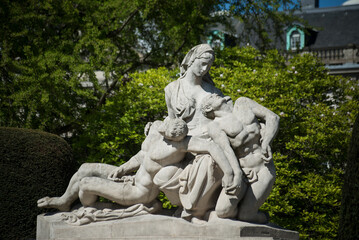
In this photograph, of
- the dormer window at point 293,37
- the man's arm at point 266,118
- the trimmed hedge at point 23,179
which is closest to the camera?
the man's arm at point 266,118

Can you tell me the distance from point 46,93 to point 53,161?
3.41m

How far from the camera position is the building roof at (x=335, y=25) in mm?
23203

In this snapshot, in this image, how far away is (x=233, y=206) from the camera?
6023mm

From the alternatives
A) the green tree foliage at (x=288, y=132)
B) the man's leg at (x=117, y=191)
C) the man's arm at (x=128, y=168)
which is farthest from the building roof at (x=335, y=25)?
the man's leg at (x=117, y=191)

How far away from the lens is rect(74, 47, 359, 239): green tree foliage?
11133mm

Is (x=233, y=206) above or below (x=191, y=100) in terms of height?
below

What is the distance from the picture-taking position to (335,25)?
23766 mm

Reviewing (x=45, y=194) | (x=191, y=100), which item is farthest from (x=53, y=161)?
(x=191, y=100)

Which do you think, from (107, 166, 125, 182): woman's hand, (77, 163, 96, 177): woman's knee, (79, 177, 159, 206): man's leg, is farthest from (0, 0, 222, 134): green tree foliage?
(79, 177, 159, 206): man's leg

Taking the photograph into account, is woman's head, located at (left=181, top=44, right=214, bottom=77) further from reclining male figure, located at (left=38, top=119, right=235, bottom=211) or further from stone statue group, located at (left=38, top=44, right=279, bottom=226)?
reclining male figure, located at (left=38, top=119, right=235, bottom=211)

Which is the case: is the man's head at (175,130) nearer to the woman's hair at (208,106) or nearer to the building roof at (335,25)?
the woman's hair at (208,106)

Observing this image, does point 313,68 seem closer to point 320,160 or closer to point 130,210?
point 320,160

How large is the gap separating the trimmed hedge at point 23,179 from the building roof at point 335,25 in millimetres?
16714

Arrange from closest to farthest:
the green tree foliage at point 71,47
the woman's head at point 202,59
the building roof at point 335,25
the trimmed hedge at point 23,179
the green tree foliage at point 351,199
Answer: the woman's head at point 202,59 → the green tree foliage at point 351,199 → the trimmed hedge at point 23,179 → the green tree foliage at point 71,47 → the building roof at point 335,25
